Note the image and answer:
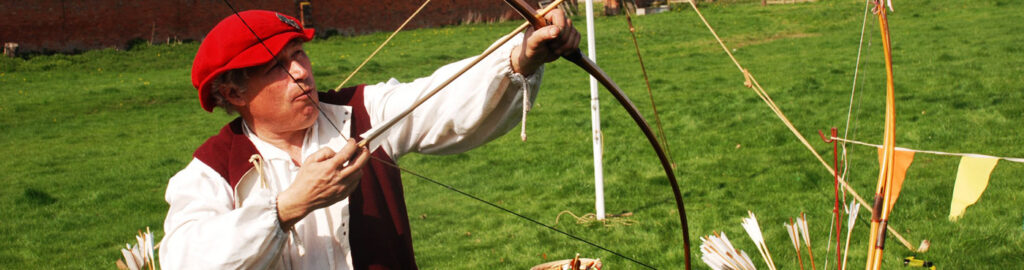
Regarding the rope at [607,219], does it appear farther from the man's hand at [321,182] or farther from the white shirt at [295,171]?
the man's hand at [321,182]

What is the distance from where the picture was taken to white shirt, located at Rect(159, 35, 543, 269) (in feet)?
5.14

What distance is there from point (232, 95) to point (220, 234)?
1.21ft

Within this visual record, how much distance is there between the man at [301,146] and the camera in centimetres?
156

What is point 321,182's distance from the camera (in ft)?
4.96

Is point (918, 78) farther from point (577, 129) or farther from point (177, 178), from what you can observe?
point (177, 178)

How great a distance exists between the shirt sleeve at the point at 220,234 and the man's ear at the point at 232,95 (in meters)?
0.22

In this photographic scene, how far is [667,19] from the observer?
14586 mm

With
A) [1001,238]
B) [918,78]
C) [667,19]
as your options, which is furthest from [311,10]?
[1001,238]

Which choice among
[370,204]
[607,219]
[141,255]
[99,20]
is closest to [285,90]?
[370,204]

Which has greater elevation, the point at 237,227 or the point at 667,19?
the point at 237,227

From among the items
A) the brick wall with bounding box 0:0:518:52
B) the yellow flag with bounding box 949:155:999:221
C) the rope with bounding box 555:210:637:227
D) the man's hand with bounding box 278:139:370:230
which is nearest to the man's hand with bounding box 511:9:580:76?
the man's hand with bounding box 278:139:370:230

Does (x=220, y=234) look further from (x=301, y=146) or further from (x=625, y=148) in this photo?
(x=625, y=148)

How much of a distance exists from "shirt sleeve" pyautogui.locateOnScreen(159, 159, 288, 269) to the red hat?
25cm

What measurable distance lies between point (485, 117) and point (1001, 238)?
2983mm
